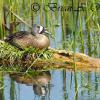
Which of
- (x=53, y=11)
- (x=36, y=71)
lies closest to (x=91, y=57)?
(x=36, y=71)

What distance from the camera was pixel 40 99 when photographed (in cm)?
573

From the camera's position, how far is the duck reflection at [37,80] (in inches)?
241

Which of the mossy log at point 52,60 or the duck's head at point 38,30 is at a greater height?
the duck's head at point 38,30

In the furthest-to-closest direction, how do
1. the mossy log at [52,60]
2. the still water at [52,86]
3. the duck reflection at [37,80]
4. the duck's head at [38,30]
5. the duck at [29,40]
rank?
the duck's head at [38,30] < the duck at [29,40] < the mossy log at [52,60] < the duck reflection at [37,80] < the still water at [52,86]

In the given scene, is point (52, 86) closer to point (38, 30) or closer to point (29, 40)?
point (29, 40)

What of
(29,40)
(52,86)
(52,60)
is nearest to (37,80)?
(52,86)

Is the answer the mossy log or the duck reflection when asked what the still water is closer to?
the duck reflection

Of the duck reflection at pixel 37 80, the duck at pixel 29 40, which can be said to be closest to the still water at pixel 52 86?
the duck reflection at pixel 37 80

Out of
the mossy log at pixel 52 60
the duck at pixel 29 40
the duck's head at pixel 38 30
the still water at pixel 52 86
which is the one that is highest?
the duck's head at pixel 38 30

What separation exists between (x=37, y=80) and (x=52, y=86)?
0.40 metres

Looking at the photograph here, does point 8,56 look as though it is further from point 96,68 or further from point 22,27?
point 22,27

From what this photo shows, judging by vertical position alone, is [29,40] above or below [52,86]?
above

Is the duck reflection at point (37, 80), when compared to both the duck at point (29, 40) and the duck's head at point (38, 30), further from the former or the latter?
the duck's head at point (38, 30)

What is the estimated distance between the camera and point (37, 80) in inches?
261
